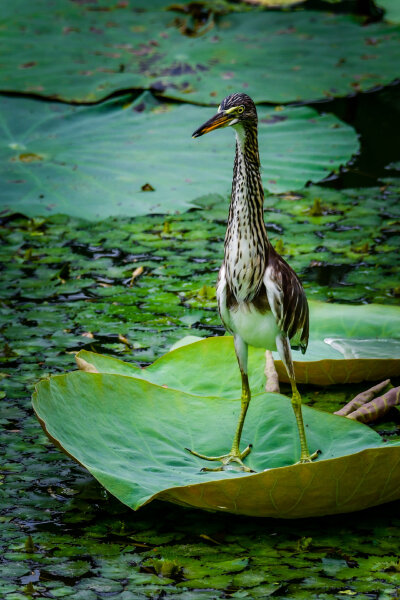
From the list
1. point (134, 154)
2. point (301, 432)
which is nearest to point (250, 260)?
point (301, 432)

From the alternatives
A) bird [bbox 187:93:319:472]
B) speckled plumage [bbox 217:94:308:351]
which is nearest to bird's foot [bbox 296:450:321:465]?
bird [bbox 187:93:319:472]

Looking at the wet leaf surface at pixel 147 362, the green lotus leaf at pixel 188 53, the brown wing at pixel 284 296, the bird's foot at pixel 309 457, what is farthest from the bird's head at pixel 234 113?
the green lotus leaf at pixel 188 53

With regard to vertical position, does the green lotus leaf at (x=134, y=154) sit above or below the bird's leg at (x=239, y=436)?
above

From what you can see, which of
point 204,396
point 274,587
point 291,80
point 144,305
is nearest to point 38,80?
point 291,80

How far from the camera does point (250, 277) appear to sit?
2688 millimetres

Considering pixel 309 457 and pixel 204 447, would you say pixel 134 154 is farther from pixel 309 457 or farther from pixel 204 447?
pixel 309 457

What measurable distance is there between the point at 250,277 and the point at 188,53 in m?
4.44

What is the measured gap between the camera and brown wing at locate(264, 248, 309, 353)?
8.84 feet

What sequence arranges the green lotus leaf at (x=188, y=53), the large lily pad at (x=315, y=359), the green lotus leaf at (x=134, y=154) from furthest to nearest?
1. the green lotus leaf at (x=188, y=53)
2. the green lotus leaf at (x=134, y=154)
3. the large lily pad at (x=315, y=359)

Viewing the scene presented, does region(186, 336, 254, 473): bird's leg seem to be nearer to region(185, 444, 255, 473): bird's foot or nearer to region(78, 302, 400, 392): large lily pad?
region(185, 444, 255, 473): bird's foot

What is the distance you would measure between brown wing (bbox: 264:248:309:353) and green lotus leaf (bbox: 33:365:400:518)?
0.35 m

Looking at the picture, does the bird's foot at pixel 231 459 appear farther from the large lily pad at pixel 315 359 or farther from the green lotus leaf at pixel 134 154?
the green lotus leaf at pixel 134 154

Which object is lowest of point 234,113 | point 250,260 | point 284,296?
point 284,296

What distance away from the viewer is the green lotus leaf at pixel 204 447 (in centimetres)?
252
